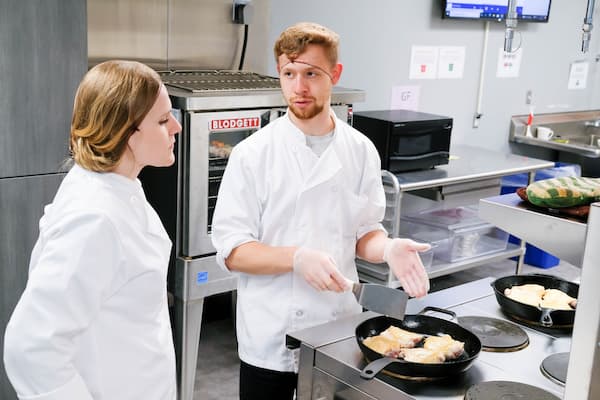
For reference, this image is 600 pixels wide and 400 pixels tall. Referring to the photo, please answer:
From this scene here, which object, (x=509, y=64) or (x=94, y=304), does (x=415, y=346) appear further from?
(x=509, y=64)

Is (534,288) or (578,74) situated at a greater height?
(578,74)

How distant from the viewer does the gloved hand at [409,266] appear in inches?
68.2

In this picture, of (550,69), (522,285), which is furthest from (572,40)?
(522,285)

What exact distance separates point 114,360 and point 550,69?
4.97 meters

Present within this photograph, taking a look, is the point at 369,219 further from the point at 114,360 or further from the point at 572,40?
the point at 572,40

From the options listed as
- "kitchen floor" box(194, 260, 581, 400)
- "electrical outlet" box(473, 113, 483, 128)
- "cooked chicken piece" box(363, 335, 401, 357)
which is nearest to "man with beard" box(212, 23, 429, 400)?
"cooked chicken piece" box(363, 335, 401, 357)

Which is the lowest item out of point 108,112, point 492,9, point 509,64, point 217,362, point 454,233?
point 217,362

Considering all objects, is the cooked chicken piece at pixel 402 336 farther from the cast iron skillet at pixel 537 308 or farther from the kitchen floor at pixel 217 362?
the kitchen floor at pixel 217 362

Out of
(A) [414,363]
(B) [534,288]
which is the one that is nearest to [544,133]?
(B) [534,288]

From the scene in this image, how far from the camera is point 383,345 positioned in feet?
5.14

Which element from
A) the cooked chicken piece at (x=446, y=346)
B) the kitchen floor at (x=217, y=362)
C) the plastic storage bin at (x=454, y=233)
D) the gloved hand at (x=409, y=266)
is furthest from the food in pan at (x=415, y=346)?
the plastic storage bin at (x=454, y=233)

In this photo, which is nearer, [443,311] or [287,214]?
[443,311]

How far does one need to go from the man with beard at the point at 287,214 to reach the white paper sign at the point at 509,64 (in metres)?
3.45

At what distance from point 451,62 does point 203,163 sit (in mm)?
2573
